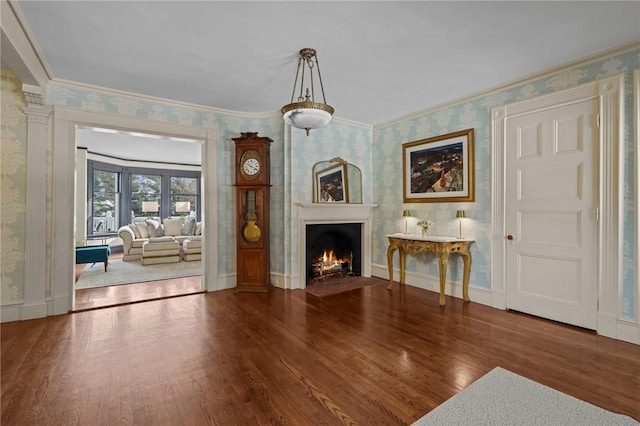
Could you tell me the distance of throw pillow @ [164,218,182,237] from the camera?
26.0 ft

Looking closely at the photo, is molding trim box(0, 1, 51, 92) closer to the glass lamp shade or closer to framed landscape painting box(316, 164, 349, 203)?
the glass lamp shade

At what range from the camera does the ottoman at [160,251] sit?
6512mm

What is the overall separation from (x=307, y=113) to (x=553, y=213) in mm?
2787

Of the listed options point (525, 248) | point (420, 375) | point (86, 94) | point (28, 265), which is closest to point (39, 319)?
point (28, 265)

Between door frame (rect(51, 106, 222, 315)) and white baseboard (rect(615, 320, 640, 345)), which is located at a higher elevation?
door frame (rect(51, 106, 222, 315))

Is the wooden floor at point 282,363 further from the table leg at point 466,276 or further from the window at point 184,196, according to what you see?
the window at point 184,196

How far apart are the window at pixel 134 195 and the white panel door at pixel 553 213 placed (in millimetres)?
8968

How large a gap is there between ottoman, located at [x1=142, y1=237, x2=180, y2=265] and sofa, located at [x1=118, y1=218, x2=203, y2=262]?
190 millimetres

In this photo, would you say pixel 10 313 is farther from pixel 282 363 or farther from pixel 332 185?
pixel 332 185

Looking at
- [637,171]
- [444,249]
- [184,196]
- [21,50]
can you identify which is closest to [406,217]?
[444,249]

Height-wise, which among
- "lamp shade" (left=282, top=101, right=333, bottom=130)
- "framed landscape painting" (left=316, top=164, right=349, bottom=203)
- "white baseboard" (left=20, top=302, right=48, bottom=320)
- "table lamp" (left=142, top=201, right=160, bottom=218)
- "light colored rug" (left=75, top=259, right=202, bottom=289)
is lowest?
"light colored rug" (left=75, top=259, right=202, bottom=289)

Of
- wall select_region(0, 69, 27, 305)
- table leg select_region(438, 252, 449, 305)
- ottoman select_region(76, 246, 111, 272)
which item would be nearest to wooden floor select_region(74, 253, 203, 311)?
wall select_region(0, 69, 27, 305)

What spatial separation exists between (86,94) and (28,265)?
2038mm

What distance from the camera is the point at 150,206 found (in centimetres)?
878
